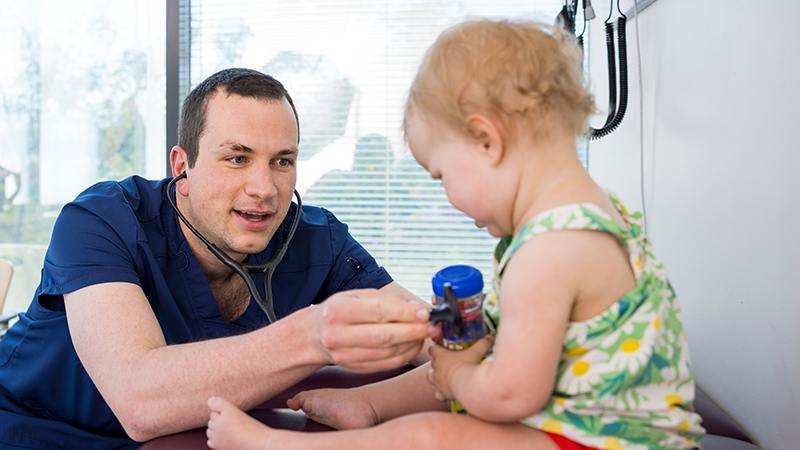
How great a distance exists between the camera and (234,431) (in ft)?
2.68

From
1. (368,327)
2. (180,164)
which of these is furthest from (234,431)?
(180,164)

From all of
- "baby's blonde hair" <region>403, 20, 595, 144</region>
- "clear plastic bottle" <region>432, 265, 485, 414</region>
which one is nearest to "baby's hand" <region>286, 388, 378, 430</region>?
"clear plastic bottle" <region>432, 265, 485, 414</region>

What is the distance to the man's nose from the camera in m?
1.26

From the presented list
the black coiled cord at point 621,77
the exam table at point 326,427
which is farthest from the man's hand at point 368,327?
the black coiled cord at point 621,77

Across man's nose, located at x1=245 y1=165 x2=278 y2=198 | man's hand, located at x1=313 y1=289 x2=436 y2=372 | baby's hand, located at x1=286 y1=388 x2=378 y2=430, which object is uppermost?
man's nose, located at x1=245 y1=165 x2=278 y2=198

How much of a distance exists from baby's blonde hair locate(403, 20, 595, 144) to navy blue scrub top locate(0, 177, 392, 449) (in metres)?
0.72

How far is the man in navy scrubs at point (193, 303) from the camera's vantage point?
882 millimetres

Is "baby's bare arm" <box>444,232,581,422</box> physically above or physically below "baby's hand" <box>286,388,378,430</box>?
above

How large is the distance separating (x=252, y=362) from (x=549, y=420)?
1.54 ft

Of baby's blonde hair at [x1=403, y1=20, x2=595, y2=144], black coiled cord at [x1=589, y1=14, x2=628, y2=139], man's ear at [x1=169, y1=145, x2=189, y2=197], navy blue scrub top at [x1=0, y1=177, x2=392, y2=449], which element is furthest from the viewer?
black coiled cord at [x1=589, y1=14, x2=628, y2=139]

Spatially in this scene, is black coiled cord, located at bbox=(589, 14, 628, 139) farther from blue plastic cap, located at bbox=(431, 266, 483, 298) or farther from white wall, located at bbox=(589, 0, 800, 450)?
blue plastic cap, located at bbox=(431, 266, 483, 298)

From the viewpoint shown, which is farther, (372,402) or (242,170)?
(242,170)

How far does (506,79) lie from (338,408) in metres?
0.62

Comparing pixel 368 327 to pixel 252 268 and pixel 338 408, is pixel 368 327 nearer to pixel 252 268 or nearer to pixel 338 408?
pixel 338 408
